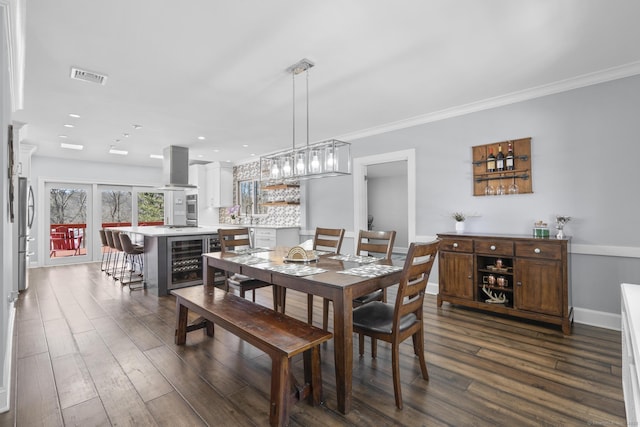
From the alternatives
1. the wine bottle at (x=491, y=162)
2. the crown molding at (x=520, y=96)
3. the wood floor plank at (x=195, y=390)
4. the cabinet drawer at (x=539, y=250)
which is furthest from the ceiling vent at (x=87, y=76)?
the cabinet drawer at (x=539, y=250)

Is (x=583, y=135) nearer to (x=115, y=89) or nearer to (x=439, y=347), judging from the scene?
(x=439, y=347)

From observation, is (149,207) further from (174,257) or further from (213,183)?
(174,257)

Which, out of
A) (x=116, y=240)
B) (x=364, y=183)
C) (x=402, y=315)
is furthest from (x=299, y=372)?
(x=116, y=240)

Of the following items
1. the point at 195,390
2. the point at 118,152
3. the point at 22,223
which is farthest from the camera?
the point at 118,152

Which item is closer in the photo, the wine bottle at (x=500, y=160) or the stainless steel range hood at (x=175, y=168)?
the wine bottle at (x=500, y=160)

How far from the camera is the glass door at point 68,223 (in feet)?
23.8

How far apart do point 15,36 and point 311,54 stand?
85.5 inches

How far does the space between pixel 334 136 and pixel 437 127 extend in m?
1.86

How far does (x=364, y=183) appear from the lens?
5.36m

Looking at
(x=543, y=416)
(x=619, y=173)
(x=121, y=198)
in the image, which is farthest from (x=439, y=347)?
(x=121, y=198)

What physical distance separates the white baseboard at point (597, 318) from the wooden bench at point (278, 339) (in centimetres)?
298

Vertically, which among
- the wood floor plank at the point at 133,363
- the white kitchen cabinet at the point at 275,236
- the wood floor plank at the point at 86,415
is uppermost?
the white kitchen cabinet at the point at 275,236

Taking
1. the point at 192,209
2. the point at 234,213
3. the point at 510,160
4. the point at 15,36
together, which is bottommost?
the point at 234,213

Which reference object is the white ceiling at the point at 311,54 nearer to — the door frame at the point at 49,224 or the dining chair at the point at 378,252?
the dining chair at the point at 378,252
